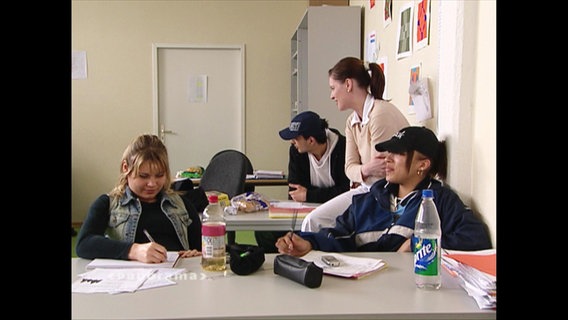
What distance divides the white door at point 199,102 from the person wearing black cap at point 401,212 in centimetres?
394

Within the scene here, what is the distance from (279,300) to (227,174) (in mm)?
2186

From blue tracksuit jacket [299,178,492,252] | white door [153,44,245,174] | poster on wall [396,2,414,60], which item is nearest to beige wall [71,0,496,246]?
white door [153,44,245,174]

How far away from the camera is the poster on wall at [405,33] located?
310 centimetres

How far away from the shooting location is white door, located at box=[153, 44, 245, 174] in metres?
5.93

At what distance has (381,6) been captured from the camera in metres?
3.79

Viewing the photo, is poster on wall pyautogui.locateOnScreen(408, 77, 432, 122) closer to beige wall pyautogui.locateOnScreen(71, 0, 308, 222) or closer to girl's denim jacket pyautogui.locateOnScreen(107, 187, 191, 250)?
girl's denim jacket pyautogui.locateOnScreen(107, 187, 191, 250)

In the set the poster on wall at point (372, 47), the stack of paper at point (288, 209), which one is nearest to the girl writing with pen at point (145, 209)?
the stack of paper at point (288, 209)

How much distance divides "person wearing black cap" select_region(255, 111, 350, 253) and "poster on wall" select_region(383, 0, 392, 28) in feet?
3.21

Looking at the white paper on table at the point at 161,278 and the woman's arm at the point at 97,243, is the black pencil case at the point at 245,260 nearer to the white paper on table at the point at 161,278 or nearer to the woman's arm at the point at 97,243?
the white paper on table at the point at 161,278

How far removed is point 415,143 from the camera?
2.08 meters

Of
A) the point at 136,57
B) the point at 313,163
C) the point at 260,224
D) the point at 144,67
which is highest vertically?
the point at 136,57

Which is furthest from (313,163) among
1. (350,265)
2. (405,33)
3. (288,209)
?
(350,265)

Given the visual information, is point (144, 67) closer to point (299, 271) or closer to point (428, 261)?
point (299, 271)

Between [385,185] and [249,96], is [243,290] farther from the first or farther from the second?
[249,96]
